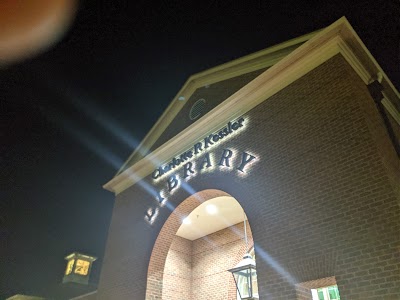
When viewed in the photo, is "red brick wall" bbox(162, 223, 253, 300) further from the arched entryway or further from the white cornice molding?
the white cornice molding

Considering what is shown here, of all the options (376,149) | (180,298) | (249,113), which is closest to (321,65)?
(249,113)

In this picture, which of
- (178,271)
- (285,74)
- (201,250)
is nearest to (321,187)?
(285,74)

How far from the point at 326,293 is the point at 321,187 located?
67.2 inches

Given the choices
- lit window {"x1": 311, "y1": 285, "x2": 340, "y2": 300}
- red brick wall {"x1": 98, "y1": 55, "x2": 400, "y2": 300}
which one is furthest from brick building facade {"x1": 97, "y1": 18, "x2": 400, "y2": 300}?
lit window {"x1": 311, "y1": 285, "x2": 340, "y2": 300}

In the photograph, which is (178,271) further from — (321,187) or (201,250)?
(321,187)

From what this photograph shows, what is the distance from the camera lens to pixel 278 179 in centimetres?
609

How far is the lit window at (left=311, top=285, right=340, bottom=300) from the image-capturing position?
16.5 ft

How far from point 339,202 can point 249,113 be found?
3.22 metres

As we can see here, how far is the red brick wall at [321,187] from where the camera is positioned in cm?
448

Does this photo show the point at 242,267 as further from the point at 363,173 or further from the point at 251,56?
the point at 251,56

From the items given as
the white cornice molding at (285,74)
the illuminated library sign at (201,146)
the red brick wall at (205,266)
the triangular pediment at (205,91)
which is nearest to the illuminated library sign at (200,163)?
the illuminated library sign at (201,146)

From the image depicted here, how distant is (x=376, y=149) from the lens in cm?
503

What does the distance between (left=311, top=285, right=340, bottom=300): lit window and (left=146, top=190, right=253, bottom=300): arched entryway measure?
359 centimetres

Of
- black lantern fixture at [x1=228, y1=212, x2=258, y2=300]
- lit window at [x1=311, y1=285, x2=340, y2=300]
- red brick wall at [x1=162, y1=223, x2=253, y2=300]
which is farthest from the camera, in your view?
red brick wall at [x1=162, y1=223, x2=253, y2=300]
